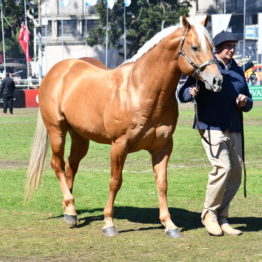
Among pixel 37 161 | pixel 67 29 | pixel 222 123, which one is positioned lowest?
pixel 67 29

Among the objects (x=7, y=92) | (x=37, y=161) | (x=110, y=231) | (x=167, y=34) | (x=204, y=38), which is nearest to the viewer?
(x=204, y=38)

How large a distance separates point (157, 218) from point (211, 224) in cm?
138

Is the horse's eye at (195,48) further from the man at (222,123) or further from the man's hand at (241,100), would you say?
the man's hand at (241,100)

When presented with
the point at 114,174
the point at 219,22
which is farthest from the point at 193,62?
the point at 219,22

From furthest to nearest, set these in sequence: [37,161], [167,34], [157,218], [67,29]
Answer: [67,29]
[37,161]
[157,218]
[167,34]

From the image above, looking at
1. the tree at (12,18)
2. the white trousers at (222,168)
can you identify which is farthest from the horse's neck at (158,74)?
the tree at (12,18)

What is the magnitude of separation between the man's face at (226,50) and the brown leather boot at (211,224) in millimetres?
1696

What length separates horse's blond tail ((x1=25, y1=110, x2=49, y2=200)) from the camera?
10844mm

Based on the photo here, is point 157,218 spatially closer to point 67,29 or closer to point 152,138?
point 152,138

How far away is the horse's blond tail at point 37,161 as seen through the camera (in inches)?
427

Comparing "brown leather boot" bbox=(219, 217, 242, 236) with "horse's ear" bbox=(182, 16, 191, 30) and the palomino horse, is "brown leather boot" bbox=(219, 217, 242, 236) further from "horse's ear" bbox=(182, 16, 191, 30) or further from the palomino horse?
"horse's ear" bbox=(182, 16, 191, 30)

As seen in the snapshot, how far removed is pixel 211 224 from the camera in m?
9.05

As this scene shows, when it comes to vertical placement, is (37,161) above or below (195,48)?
below

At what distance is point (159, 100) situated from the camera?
9172 mm
